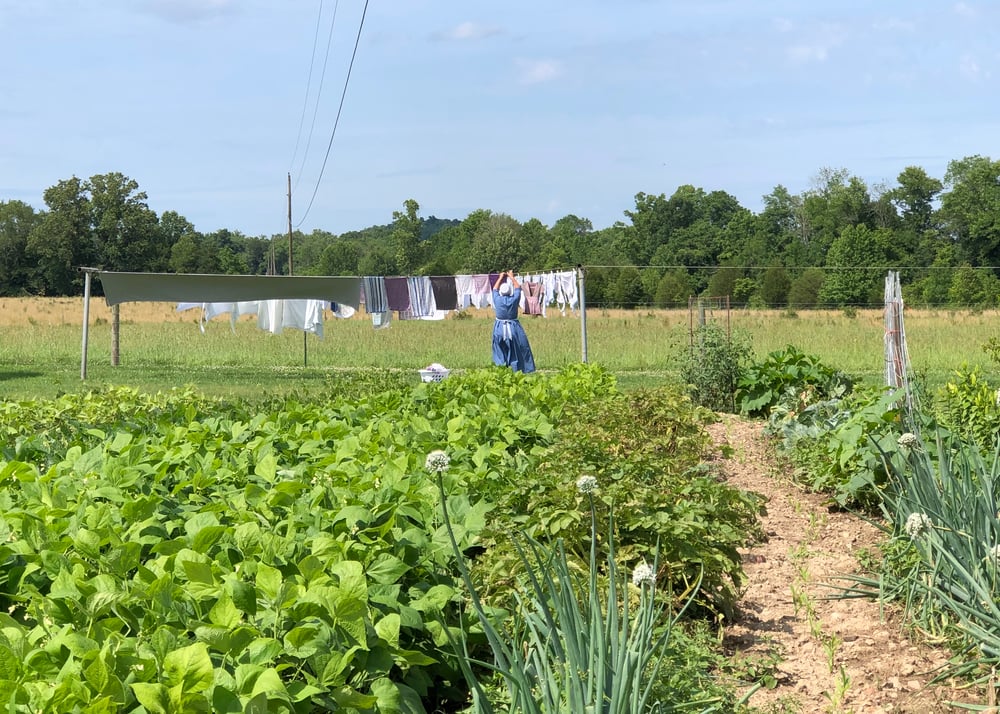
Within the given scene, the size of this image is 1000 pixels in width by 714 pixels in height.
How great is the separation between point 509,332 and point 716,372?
9.84 ft

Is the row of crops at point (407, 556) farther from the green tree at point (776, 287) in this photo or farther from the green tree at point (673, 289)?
the green tree at point (776, 287)

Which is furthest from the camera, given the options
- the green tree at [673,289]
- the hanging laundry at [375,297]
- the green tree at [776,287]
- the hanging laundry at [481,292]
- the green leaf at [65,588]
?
the green tree at [776,287]

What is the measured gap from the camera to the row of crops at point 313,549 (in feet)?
6.25

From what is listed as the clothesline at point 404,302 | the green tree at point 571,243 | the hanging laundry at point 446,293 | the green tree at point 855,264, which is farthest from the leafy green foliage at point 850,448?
the green tree at point 571,243

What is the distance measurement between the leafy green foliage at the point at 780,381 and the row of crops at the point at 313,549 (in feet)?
13.5

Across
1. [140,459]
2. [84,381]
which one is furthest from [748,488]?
[84,381]

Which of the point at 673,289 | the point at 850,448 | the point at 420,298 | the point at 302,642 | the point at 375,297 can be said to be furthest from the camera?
the point at 673,289

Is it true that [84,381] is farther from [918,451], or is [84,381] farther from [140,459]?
[918,451]

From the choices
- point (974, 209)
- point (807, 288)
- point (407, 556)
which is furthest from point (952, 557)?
point (974, 209)

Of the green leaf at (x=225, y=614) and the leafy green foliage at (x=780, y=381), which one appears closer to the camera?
the green leaf at (x=225, y=614)

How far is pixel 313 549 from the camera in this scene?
2408 mm

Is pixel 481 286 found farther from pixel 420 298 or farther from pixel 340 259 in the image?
pixel 340 259

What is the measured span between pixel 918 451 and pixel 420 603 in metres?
2.19

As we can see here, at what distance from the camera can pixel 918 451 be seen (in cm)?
376
